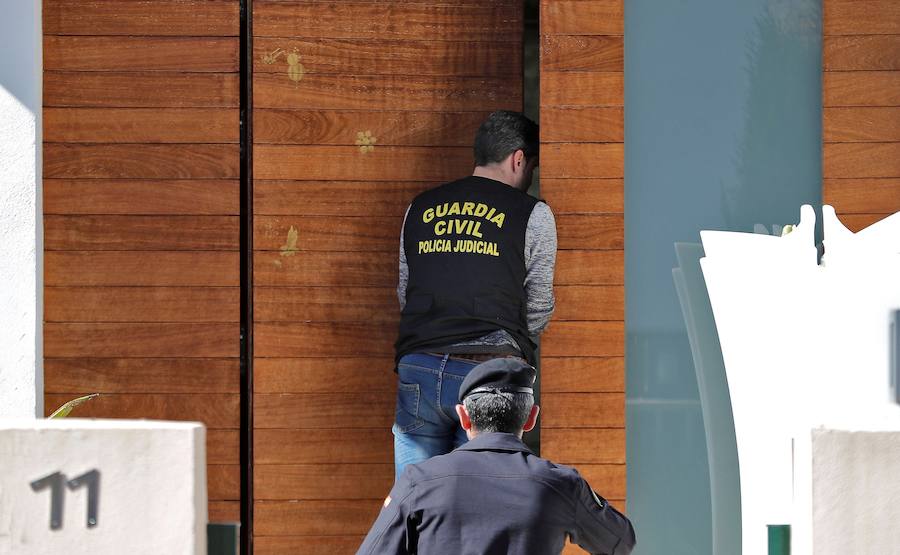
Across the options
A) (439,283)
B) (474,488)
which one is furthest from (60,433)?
(439,283)

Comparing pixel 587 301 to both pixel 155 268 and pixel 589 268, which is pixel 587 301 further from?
pixel 155 268

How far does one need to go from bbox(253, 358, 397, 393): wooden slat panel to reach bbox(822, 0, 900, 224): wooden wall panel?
202 centimetres

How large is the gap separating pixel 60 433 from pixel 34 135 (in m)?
2.06

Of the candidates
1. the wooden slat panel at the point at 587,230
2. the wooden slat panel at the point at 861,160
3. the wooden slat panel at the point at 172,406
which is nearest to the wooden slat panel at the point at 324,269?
the wooden slat panel at the point at 172,406

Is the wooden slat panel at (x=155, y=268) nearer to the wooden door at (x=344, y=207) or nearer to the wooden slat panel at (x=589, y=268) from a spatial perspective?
the wooden door at (x=344, y=207)

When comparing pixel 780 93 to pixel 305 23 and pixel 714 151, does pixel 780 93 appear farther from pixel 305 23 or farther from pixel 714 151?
pixel 305 23

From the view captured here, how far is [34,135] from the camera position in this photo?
4.84 m

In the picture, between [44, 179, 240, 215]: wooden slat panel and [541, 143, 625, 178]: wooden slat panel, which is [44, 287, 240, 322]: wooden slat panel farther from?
[541, 143, 625, 178]: wooden slat panel

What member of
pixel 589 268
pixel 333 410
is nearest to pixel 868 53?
pixel 589 268

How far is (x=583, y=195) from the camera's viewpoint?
4.87 meters

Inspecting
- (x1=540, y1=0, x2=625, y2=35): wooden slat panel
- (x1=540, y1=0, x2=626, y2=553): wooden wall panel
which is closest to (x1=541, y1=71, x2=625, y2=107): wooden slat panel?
(x1=540, y1=0, x2=626, y2=553): wooden wall panel

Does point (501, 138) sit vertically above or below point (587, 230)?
above

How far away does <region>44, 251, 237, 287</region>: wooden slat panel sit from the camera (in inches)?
196

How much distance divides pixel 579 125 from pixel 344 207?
1.06 meters
